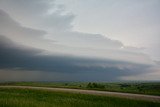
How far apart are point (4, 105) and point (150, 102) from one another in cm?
1408

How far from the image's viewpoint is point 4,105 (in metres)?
20.5

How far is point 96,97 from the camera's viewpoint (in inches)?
1142

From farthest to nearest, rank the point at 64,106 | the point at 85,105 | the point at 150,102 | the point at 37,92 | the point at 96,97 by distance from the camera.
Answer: the point at 37,92 → the point at 96,97 → the point at 150,102 → the point at 85,105 → the point at 64,106

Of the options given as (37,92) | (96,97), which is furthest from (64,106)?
(37,92)

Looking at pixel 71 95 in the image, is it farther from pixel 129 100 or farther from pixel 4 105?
pixel 4 105

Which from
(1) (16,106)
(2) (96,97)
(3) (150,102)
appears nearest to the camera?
(1) (16,106)

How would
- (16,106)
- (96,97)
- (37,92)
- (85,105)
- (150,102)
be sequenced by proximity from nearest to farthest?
(16,106)
(85,105)
(150,102)
(96,97)
(37,92)

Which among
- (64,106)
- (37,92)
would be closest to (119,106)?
(64,106)

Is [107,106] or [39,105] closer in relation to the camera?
[39,105]

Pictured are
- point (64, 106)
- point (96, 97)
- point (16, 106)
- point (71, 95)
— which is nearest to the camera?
point (16, 106)

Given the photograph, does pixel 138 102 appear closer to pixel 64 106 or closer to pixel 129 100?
pixel 129 100

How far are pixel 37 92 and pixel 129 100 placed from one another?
41.3 ft

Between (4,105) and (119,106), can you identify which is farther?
(119,106)

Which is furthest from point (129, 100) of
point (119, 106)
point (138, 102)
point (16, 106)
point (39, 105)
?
point (16, 106)
